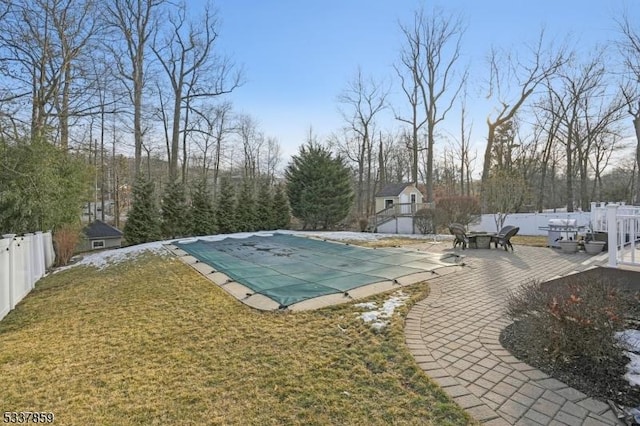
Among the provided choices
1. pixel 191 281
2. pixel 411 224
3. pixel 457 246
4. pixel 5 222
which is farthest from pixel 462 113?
pixel 5 222

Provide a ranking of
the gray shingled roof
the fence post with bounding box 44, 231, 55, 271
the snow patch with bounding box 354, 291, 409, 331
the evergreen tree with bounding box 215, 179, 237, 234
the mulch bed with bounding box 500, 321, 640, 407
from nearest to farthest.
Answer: the mulch bed with bounding box 500, 321, 640, 407 → the snow patch with bounding box 354, 291, 409, 331 → the fence post with bounding box 44, 231, 55, 271 → the evergreen tree with bounding box 215, 179, 237, 234 → the gray shingled roof

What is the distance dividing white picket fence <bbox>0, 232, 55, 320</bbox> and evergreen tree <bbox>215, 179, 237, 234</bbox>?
27.6ft

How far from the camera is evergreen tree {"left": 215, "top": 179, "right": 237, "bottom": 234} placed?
16562 millimetres

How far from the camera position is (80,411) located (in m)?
2.44

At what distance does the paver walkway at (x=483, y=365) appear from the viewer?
2.27 meters

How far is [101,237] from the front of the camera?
49.0 ft

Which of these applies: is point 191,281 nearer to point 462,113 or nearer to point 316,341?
point 316,341

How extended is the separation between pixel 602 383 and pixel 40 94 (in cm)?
1578

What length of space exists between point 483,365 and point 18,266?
717 cm

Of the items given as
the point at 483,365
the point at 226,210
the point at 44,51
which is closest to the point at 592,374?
the point at 483,365

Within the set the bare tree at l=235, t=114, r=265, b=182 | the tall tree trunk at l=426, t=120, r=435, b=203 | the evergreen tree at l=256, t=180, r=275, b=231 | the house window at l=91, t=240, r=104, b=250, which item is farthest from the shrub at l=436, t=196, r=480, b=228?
the bare tree at l=235, t=114, r=265, b=182

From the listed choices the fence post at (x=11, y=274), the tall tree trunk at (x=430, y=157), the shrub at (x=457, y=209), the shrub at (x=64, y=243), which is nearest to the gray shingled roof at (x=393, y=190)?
the tall tree trunk at (x=430, y=157)

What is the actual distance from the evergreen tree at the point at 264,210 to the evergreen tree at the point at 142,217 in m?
5.11

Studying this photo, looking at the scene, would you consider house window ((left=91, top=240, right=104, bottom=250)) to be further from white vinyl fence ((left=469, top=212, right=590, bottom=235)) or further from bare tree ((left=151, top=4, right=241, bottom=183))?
white vinyl fence ((left=469, top=212, right=590, bottom=235))
